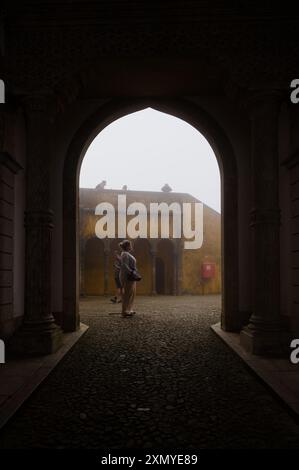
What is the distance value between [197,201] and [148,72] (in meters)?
15.6

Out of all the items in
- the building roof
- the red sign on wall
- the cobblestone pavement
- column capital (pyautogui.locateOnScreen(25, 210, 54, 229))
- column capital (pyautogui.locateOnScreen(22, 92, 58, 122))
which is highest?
the building roof

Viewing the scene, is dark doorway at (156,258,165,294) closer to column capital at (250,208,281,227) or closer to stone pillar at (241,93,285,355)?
stone pillar at (241,93,285,355)

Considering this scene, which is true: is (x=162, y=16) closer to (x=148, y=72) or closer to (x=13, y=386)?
(x=148, y=72)

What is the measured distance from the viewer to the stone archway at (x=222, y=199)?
6266 millimetres

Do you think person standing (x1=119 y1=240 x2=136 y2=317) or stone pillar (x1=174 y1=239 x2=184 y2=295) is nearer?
person standing (x1=119 y1=240 x2=136 y2=317)

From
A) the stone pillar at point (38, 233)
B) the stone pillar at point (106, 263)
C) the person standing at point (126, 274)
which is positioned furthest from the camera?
the stone pillar at point (106, 263)

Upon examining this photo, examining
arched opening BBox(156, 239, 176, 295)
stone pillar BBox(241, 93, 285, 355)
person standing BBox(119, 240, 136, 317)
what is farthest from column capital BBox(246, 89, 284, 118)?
arched opening BBox(156, 239, 176, 295)

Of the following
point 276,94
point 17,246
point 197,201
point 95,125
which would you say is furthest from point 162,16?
point 197,201

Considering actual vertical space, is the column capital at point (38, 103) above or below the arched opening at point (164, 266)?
above

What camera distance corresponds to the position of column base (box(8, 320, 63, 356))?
4707 mm

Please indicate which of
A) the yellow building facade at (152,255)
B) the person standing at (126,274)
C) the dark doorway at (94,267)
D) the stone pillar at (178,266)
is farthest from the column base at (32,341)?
the stone pillar at (178,266)

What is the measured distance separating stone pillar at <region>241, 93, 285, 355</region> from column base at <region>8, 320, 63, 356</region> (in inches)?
97.5

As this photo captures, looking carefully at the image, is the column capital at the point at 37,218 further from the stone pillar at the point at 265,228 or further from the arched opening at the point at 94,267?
the arched opening at the point at 94,267

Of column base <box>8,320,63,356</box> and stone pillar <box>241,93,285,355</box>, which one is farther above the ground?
stone pillar <box>241,93,285,355</box>
